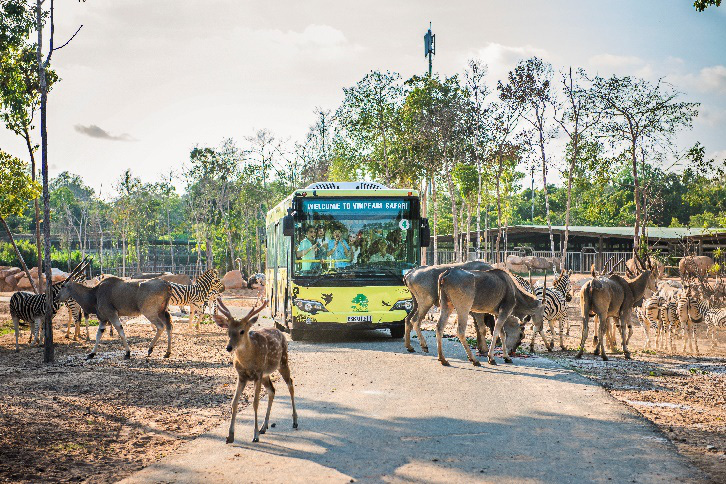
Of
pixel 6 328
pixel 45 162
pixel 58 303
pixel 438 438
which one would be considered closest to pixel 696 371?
pixel 438 438

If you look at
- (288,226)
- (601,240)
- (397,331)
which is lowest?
(397,331)

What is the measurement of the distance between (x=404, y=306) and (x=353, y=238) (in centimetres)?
184

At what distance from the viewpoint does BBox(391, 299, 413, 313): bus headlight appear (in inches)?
628

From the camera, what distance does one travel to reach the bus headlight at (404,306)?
1595 cm

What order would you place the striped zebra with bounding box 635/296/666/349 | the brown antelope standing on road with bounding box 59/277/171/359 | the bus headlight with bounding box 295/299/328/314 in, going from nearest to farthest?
the brown antelope standing on road with bounding box 59/277/171/359, the bus headlight with bounding box 295/299/328/314, the striped zebra with bounding box 635/296/666/349

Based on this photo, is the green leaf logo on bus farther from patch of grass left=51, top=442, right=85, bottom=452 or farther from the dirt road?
patch of grass left=51, top=442, right=85, bottom=452

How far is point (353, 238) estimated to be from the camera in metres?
16.1

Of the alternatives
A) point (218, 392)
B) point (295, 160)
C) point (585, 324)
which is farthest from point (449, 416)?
point (295, 160)

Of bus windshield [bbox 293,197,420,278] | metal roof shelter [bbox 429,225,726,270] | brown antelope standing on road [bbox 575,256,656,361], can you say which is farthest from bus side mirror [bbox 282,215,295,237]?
metal roof shelter [bbox 429,225,726,270]

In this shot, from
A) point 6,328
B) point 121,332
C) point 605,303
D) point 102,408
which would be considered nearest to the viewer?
point 102,408

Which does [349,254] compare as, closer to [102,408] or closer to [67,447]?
[102,408]

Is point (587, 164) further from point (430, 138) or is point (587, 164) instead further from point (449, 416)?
point (449, 416)

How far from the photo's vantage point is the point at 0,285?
4238cm

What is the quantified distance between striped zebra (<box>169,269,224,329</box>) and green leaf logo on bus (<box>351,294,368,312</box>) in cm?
491
